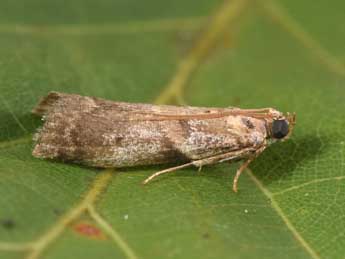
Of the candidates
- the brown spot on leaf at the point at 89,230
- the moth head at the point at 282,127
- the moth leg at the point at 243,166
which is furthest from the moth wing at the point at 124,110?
the brown spot on leaf at the point at 89,230

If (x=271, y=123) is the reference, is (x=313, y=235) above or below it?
below

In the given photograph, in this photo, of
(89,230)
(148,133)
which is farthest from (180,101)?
(89,230)

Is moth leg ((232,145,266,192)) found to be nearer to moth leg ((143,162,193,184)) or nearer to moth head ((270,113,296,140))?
moth head ((270,113,296,140))

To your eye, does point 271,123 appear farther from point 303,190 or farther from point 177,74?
point 177,74

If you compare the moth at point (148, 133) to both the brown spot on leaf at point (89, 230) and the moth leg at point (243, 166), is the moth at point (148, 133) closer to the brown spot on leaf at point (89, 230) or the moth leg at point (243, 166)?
the moth leg at point (243, 166)

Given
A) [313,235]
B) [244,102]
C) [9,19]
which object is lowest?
[313,235]

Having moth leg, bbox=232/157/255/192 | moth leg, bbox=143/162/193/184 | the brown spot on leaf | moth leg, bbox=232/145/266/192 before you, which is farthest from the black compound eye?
the brown spot on leaf

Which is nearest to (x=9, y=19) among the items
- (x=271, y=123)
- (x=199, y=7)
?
(x=199, y=7)
